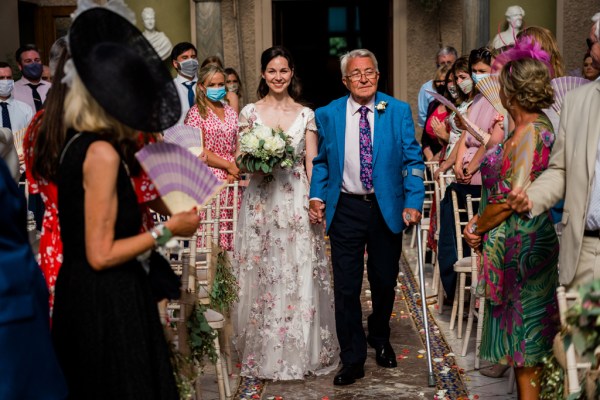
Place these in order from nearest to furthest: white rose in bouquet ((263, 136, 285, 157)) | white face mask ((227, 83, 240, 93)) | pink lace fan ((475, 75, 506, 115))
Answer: pink lace fan ((475, 75, 506, 115))
white rose in bouquet ((263, 136, 285, 157))
white face mask ((227, 83, 240, 93))

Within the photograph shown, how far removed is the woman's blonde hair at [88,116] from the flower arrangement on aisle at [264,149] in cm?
271

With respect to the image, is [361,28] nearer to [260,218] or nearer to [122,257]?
[260,218]

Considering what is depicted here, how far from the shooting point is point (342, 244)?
229 inches

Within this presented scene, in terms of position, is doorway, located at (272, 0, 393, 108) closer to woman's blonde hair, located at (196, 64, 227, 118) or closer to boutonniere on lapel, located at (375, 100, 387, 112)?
woman's blonde hair, located at (196, 64, 227, 118)

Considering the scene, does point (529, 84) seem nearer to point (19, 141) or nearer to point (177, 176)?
point (177, 176)

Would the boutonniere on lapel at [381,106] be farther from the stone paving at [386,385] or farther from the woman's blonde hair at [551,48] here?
the stone paving at [386,385]

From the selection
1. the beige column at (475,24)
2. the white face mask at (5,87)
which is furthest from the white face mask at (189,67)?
the beige column at (475,24)

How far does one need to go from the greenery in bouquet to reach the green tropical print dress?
1.65 meters

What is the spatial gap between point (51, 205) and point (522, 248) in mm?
2237

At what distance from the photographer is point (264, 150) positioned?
5855 mm

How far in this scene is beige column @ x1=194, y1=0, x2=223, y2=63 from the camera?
12781mm

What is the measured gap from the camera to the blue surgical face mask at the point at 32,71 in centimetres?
1048

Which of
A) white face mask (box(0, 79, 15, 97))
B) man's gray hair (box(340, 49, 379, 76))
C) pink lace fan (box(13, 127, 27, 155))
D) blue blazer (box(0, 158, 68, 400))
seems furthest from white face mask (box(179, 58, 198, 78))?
blue blazer (box(0, 158, 68, 400))

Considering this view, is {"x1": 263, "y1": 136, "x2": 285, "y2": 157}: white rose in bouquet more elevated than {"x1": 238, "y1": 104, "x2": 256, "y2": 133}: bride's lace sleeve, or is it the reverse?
{"x1": 238, "y1": 104, "x2": 256, "y2": 133}: bride's lace sleeve
